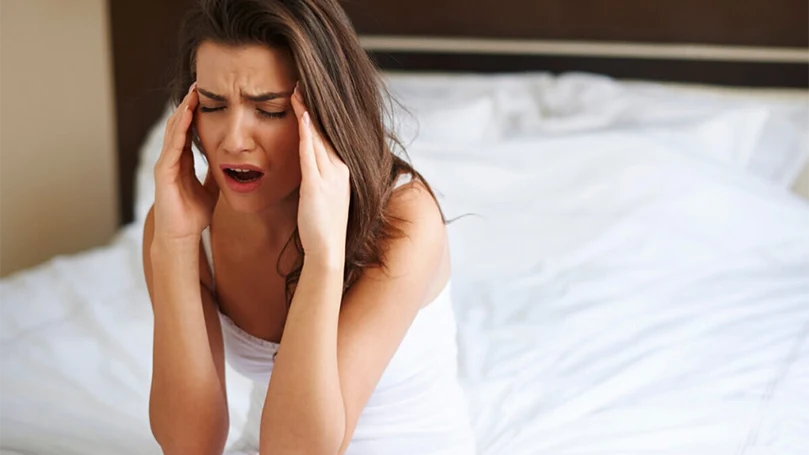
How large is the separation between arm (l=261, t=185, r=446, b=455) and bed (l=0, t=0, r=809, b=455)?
1.36ft

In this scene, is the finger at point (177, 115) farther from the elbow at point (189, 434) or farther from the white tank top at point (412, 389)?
the elbow at point (189, 434)

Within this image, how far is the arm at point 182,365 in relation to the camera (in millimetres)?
1127

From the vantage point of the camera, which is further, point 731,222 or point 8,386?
point 731,222

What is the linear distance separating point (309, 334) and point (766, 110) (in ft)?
5.83

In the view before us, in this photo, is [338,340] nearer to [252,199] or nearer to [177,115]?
[252,199]

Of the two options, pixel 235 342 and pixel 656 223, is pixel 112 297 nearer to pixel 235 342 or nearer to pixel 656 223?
pixel 235 342

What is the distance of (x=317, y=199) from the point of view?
3.37ft

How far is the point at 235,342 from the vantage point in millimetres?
1284

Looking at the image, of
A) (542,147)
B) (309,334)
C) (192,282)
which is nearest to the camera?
(309,334)

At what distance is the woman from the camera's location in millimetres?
1034

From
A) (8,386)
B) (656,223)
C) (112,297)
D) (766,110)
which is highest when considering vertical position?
(766,110)

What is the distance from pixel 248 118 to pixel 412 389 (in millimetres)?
453

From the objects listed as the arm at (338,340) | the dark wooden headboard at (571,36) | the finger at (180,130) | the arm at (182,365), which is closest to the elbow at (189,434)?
the arm at (182,365)

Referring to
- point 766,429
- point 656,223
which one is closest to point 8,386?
point 766,429
